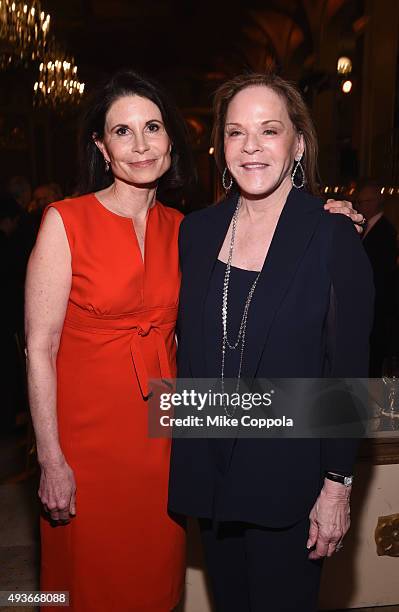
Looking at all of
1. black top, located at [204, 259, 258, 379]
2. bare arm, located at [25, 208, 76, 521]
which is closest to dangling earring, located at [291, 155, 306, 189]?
black top, located at [204, 259, 258, 379]

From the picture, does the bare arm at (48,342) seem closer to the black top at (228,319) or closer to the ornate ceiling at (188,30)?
the black top at (228,319)

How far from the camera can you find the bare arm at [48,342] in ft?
5.29

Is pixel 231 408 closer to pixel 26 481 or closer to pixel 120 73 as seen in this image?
pixel 120 73

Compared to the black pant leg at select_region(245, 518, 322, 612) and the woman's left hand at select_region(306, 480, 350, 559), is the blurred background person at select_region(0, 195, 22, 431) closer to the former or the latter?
the black pant leg at select_region(245, 518, 322, 612)

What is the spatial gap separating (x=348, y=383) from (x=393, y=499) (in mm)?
1099

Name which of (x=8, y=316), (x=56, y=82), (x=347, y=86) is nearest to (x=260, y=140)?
(x=8, y=316)

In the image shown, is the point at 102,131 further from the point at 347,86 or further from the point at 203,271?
the point at 347,86

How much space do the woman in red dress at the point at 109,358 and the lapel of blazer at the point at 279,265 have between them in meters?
0.35

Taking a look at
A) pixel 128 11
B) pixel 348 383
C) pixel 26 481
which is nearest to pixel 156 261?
pixel 348 383

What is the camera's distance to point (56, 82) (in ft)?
29.6

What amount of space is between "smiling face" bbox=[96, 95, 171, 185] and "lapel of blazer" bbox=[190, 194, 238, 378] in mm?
238

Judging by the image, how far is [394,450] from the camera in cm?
226

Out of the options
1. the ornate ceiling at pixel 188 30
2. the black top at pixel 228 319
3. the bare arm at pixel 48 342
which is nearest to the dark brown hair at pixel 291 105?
the black top at pixel 228 319

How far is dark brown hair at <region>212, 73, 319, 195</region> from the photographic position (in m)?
1.64
